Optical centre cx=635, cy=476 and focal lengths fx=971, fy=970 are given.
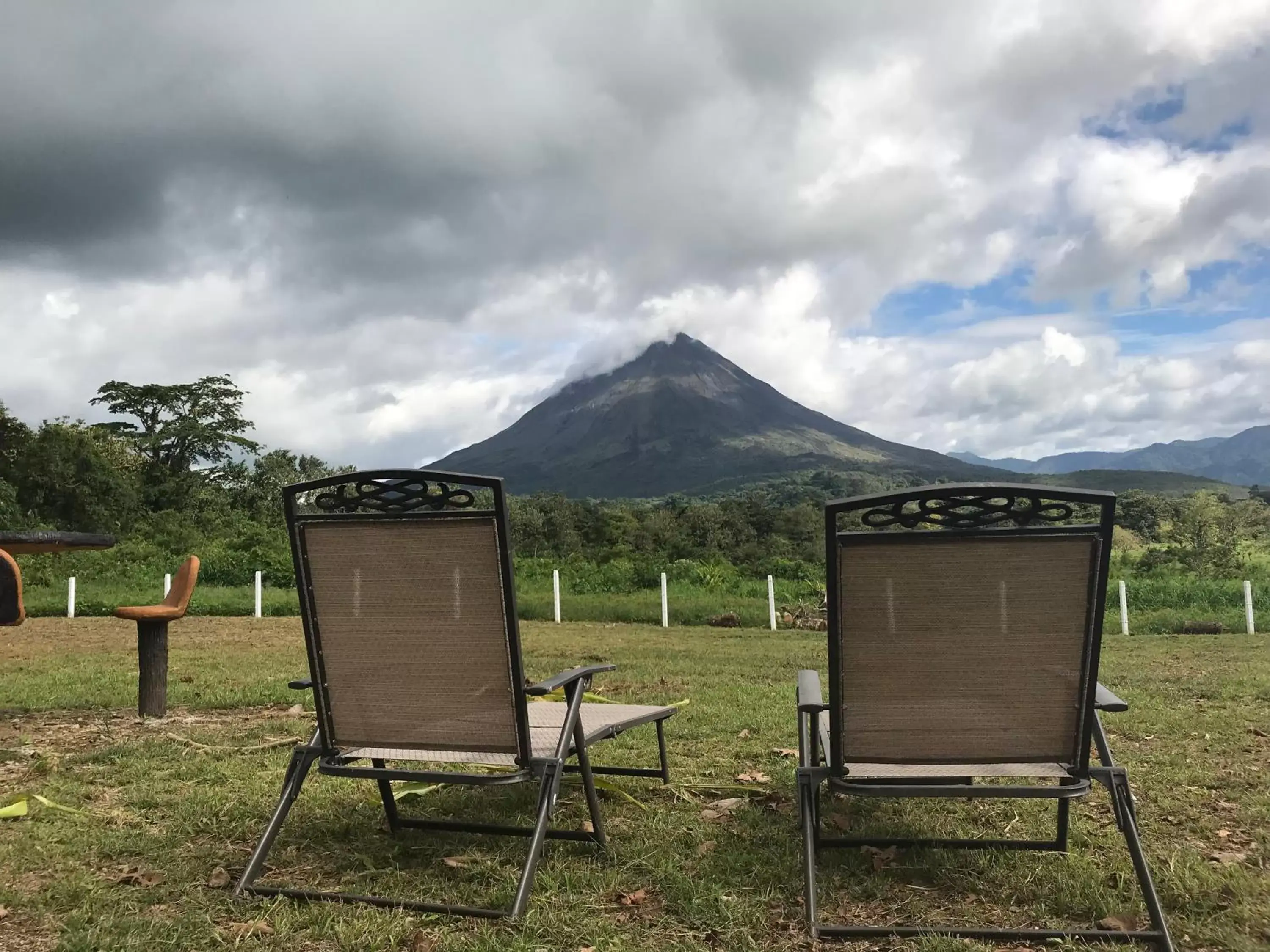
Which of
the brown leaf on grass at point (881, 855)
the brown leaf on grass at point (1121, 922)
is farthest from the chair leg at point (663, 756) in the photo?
the brown leaf on grass at point (1121, 922)

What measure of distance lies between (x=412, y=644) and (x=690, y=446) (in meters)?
166

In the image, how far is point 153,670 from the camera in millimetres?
5637

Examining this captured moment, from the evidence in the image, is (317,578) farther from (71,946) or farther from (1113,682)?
(1113,682)

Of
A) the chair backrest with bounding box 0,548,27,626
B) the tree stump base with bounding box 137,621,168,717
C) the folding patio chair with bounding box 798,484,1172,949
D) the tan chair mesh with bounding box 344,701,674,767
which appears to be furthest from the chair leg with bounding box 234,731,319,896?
the tree stump base with bounding box 137,621,168,717

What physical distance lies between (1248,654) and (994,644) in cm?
967

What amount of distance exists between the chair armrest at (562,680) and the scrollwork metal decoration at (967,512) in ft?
3.00

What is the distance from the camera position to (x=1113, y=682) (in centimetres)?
782

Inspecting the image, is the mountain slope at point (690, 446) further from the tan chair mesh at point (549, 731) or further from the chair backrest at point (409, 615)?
the chair backrest at point (409, 615)

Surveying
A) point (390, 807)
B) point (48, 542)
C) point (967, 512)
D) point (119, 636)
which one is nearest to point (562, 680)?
point (390, 807)

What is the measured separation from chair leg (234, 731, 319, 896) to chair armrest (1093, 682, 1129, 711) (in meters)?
2.25

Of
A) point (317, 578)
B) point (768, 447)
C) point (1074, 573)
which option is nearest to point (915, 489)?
point (1074, 573)

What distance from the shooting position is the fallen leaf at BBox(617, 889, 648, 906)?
270cm

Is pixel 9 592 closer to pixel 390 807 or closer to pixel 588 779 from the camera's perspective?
pixel 390 807

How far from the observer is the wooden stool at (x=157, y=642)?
5.47 m
